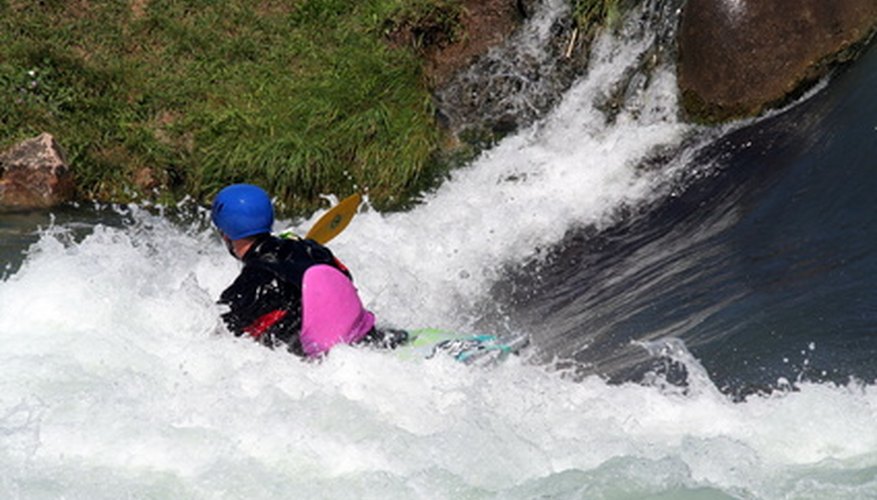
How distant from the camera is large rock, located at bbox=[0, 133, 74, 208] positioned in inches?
344

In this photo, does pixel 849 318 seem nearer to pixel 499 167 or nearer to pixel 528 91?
pixel 499 167

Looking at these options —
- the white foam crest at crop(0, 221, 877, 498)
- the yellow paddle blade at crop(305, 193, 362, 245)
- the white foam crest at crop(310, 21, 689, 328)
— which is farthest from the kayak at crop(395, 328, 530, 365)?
→ the white foam crest at crop(310, 21, 689, 328)

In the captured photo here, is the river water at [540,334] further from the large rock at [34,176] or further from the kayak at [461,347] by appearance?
the large rock at [34,176]

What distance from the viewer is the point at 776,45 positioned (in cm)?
815

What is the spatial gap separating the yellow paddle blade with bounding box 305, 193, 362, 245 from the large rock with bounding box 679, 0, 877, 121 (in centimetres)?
339

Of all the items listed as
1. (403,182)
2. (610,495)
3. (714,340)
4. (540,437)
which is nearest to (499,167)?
(403,182)

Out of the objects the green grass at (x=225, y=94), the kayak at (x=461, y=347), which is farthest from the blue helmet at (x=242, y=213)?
the green grass at (x=225, y=94)

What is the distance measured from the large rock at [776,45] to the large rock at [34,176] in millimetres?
4680

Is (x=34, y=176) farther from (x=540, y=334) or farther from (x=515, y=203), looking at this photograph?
(x=540, y=334)

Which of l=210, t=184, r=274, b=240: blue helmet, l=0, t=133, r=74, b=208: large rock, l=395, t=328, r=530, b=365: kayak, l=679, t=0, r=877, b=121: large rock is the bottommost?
l=0, t=133, r=74, b=208: large rock

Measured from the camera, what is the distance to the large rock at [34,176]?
874cm

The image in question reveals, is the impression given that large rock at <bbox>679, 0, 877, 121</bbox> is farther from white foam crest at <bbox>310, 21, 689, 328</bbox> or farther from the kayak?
the kayak

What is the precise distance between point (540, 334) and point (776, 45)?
10.2ft

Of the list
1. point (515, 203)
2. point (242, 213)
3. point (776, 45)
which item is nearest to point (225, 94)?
point (515, 203)
